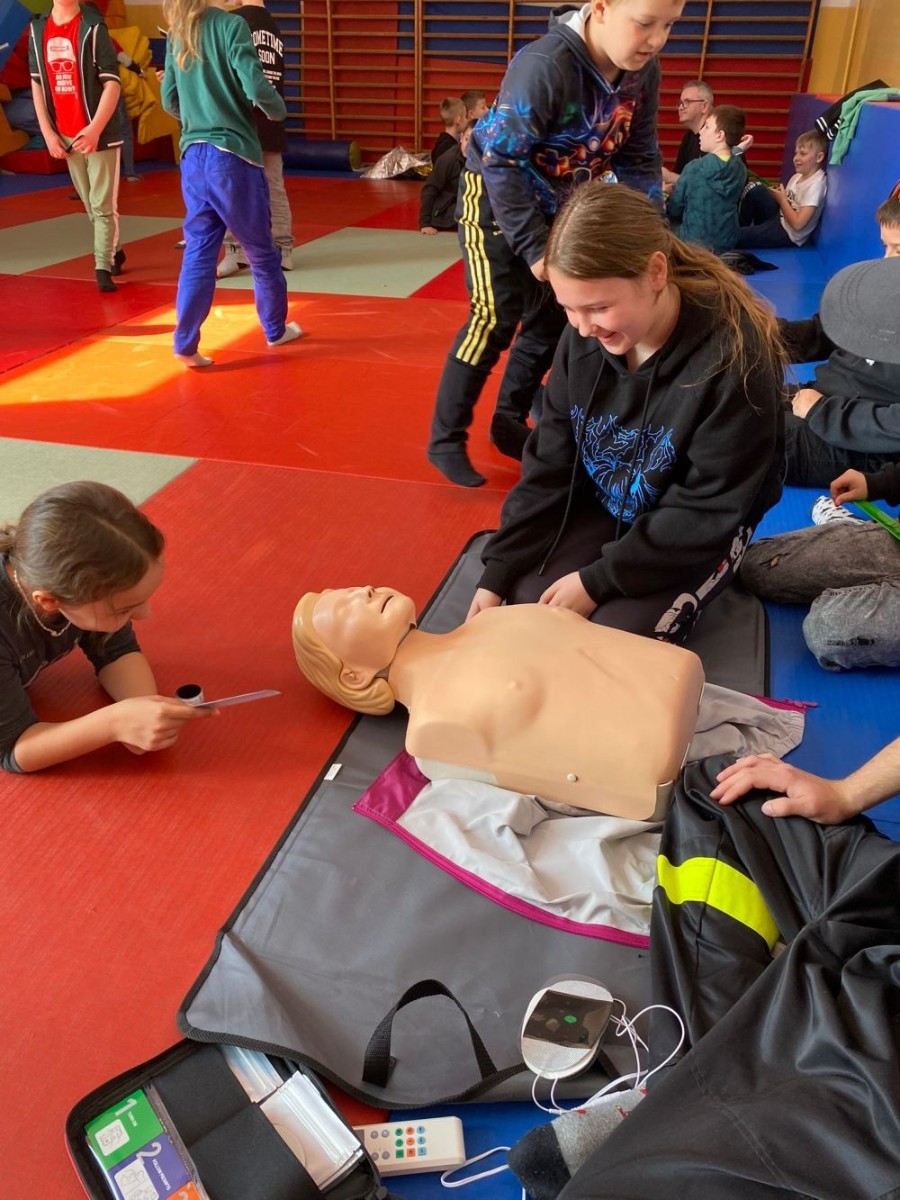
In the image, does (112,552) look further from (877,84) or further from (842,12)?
(842,12)

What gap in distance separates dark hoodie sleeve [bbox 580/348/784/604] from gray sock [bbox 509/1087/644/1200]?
53.5 inches

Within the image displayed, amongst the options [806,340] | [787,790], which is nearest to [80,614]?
[787,790]

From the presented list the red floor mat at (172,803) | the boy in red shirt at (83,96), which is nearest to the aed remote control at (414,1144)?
the red floor mat at (172,803)

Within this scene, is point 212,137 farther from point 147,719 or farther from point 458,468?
point 147,719

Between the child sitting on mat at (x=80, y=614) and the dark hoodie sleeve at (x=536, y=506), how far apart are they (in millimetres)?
973

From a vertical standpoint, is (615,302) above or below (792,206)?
above

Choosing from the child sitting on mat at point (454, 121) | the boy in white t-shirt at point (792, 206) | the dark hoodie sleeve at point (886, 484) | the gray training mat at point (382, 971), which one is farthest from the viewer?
the child sitting on mat at point (454, 121)

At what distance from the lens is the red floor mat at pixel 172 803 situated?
66.0 inches

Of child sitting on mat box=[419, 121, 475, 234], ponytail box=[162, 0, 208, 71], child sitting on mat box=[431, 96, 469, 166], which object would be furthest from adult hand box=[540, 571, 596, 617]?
child sitting on mat box=[431, 96, 469, 166]

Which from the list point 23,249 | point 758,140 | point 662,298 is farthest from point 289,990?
point 758,140

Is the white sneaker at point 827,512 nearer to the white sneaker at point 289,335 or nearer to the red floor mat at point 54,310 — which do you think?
the white sneaker at point 289,335

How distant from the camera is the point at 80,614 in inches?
79.4

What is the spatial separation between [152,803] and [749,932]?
1366 mm

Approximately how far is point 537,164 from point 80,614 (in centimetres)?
205
